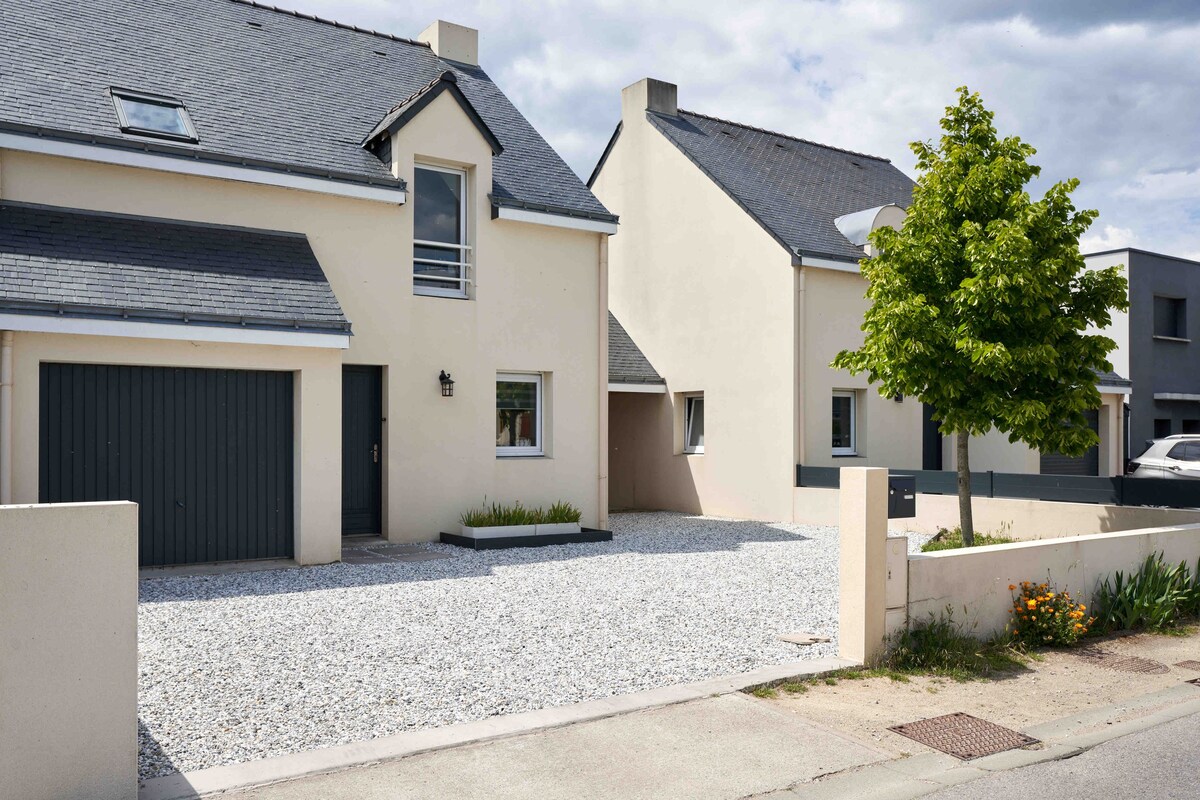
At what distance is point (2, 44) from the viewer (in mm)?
11789

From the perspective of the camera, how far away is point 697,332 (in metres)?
18.5

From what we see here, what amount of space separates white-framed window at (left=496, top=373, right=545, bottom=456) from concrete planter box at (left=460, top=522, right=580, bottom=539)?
60.2 inches

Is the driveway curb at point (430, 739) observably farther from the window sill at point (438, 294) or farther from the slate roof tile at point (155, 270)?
the window sill at point (438, 294)

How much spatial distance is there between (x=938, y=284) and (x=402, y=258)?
701 centimetres

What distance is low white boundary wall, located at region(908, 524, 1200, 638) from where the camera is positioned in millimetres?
7465

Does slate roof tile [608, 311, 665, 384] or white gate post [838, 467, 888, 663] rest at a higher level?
slate roof tile [608, 311, 665, 384]

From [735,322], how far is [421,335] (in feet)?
22.1

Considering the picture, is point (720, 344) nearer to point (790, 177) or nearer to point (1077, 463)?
point (790, 177)

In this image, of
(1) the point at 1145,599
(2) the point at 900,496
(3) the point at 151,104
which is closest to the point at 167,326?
(3) the point at 151,104

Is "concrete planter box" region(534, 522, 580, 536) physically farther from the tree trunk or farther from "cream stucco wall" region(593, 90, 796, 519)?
the tree trunk

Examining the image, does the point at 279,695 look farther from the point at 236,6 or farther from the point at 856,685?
the point at 236,6

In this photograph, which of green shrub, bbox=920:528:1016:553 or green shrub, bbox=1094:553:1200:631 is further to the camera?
green shrub, bbox=920:528:1016:553

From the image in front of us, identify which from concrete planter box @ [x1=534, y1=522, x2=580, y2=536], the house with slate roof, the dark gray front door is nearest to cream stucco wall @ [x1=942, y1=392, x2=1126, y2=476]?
the house with slate roof

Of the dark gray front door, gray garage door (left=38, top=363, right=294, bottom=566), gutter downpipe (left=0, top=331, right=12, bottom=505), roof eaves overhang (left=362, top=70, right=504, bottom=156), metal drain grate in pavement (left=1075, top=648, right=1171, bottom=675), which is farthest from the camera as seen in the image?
roof eaves overhang (left=362, top=70, right=504, bottom=156)
